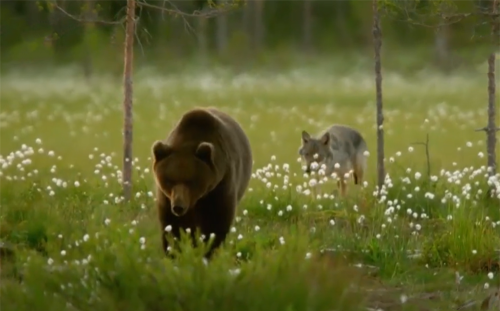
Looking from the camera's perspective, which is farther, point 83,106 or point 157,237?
point 83,106

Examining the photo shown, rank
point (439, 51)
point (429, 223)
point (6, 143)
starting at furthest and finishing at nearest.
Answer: point (439, 51) < point (6, 143) < point (429, 223)

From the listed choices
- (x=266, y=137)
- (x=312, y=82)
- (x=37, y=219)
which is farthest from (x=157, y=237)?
(x=312, y=82)

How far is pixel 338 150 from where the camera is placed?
1270 cm

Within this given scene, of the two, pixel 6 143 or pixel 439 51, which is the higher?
pixel 439 51

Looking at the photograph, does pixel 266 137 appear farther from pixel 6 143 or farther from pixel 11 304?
pixel 11 304

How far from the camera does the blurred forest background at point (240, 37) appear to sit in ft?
33.2

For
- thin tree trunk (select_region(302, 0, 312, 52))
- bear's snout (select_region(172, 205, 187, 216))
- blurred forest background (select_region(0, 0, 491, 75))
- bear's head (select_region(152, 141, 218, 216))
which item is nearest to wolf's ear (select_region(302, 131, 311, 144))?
blurred forest background (select_region(0, 0, 491, 75))

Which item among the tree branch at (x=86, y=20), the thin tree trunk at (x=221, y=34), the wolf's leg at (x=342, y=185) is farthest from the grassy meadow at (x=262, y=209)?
the tree branch at (x=86, y=20)

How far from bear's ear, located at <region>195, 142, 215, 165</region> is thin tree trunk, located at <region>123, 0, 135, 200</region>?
3.24 meters

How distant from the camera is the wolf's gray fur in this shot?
12273mm

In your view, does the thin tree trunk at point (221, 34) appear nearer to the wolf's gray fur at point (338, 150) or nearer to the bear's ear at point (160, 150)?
the wolf's gray fur at point (338, 150)

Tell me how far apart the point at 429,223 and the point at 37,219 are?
351 centimetres

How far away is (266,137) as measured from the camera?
1405cm

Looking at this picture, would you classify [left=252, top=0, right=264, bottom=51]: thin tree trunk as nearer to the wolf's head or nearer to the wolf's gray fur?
the wolf's gray fur
